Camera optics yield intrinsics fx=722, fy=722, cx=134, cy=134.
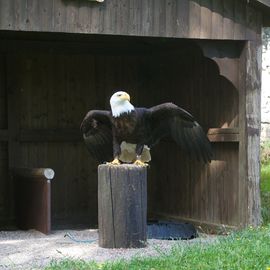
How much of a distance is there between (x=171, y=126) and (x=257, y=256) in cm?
269

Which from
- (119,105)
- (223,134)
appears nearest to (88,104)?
(223,134)

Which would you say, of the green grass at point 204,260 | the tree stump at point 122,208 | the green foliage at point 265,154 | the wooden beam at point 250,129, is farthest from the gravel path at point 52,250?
the green foliage at point 265,154

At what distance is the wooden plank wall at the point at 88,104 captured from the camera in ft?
35.4

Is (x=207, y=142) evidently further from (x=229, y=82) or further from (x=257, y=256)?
(x=257, y=256)

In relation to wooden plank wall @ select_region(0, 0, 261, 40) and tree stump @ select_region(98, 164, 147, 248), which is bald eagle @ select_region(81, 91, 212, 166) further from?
wooden plank wall @ select_region(0, 0, 261, 40)

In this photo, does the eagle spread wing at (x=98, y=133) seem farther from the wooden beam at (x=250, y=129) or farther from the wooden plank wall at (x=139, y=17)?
the wooden beam at (x=250, y=129)

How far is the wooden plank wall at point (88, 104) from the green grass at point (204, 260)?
3.39 meters

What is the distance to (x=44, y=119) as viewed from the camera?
11531 millimetres

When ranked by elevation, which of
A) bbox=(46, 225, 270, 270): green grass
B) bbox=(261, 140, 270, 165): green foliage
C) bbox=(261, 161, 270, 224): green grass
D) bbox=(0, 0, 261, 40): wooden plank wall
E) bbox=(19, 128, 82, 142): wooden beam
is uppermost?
bbox=(0, 0, 261, 40): wooden plank wall

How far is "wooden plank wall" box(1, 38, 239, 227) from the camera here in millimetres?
10797

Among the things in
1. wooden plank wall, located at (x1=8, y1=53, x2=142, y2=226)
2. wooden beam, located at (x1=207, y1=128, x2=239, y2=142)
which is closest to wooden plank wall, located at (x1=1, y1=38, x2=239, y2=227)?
wooden plank wall, located at (x1=8, y1=53, x2=142, y2=226)

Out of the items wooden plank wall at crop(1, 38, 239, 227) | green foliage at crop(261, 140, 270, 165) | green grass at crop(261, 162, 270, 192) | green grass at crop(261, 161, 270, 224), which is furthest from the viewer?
green foliage at crop(261, 140, 270, 165)

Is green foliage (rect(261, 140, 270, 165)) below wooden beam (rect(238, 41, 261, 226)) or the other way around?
below

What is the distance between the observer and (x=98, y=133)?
907 cm
